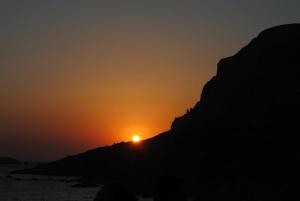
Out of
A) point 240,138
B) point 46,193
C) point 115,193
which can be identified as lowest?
point 115,193

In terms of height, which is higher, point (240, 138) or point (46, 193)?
point (240, 138)

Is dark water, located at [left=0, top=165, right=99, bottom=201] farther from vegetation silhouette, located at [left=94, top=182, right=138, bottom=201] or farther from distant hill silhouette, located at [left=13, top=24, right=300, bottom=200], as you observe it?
vegetation silhouette, located at [left=94, top=182, right=138, bottom=201]

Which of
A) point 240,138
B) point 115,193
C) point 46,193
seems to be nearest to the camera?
point 115,193

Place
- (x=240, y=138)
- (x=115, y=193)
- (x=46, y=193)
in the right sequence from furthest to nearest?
(x=240, y=138), (x=46, y=193), (x=115, y=193)

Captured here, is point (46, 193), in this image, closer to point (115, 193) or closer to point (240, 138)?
point (240, 138)

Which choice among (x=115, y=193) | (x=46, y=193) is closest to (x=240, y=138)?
(x=46, y=193)

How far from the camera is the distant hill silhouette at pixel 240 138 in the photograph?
321 ft

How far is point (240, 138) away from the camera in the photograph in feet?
414

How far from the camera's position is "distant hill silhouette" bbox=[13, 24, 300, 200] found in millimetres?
97938

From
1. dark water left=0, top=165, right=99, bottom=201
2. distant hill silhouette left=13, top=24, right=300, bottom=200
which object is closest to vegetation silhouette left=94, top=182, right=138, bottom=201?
distant hill silhouette left=13, top=24, right=300, bottom=200

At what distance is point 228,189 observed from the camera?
9081 cm

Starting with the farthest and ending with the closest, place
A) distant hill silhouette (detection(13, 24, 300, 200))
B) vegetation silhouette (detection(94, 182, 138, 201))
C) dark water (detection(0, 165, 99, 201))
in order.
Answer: dark water (detection(0, 165, 99, 201)) < distant hill silhouette (detection(13, 24, 300, 200)) < vegetation silhouette (detection(94, 182, 138, 201))

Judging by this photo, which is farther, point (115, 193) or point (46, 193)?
point (46, 193)

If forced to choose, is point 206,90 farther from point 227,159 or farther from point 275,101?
point 227,159
